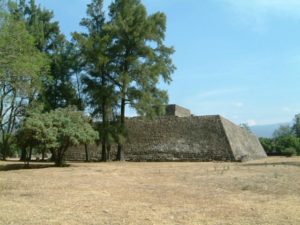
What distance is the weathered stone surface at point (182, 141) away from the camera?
30.4 m

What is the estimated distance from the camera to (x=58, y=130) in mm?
22594

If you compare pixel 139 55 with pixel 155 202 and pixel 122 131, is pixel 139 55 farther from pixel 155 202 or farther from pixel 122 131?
pixel 155 202

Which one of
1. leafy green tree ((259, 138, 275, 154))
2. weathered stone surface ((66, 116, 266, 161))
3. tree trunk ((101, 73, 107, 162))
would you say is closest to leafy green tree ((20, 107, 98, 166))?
tree trunk ((101, 73, 107, 162))

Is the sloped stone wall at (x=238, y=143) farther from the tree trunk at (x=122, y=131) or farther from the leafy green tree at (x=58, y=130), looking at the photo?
the leafy green tree at (x=58, y=130)

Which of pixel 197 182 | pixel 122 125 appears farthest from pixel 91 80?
pixel 197 182

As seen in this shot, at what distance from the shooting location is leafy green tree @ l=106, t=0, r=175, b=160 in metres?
30.1

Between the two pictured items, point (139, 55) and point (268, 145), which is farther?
point (268, 145)

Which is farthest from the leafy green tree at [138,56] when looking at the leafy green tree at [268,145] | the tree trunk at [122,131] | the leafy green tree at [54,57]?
the leafy green tree at [268,145]

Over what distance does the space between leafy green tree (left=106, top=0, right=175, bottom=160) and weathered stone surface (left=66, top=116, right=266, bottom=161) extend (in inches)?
114

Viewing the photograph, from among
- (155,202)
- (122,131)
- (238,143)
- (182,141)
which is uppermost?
(122,131)

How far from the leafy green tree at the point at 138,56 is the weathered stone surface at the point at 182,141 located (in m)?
2.89

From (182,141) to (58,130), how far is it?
12.3 metres

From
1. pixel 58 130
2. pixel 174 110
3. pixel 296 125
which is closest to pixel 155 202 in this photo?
pixel 58 130

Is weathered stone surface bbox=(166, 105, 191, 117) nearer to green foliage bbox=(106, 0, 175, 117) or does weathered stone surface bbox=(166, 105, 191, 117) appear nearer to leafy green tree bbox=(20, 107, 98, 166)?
green foliage bbox=(106, 0, 175, 117)
